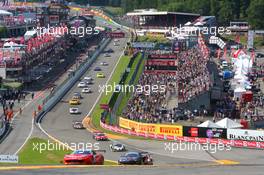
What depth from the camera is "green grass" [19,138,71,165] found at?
42.0 meters

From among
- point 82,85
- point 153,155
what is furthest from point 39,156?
point 82,85

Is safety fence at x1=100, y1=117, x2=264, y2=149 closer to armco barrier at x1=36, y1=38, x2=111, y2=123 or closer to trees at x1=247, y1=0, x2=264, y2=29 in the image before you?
armco barrier at x1=36, y1=38, x2=111, y2=123

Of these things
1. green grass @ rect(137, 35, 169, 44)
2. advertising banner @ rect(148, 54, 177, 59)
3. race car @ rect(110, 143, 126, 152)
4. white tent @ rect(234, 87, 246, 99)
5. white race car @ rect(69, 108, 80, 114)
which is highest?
green grass @ rect(137, 35, 169, 44)

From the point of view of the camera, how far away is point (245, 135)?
51469 millimetres

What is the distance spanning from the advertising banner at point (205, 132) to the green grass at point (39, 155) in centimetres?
1013

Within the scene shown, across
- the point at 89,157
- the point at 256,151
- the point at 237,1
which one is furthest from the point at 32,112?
the point at 237,1

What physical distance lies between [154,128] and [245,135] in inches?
281

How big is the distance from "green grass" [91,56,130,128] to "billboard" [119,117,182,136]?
3.39 metres

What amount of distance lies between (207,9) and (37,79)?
81064 mm

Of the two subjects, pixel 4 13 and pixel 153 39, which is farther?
pixel 4 13

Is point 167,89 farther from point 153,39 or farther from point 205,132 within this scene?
point 153,39

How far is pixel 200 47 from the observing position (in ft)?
332

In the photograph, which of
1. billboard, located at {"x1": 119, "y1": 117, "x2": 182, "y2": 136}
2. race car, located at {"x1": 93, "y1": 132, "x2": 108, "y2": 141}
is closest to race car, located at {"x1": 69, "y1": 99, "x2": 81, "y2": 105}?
billboard, located at {"x1": 119, "y1": 117, "x2": 182, "y2": 136}

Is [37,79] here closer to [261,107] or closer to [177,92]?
[177,92]
